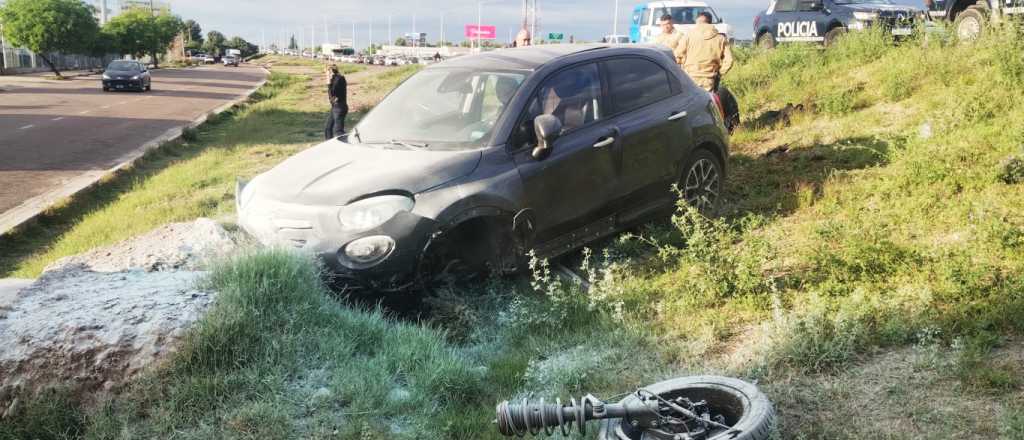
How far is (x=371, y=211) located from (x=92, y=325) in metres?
1.70

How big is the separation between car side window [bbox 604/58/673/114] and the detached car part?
3241 millimetres

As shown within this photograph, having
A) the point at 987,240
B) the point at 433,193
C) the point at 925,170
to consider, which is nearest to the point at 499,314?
the point at 433,193

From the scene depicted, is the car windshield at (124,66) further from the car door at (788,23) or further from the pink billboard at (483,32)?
the pink billboard at (483,32)

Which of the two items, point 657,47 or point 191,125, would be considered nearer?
point 657,47

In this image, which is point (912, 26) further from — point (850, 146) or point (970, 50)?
point (850, 146)

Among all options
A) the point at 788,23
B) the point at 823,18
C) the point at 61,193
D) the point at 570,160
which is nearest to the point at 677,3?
the point at 788,23

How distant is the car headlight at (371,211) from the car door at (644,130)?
1.78 meters

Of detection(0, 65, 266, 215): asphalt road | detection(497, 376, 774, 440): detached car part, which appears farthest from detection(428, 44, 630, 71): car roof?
detection(0, 65, 266, 215): asphalt road

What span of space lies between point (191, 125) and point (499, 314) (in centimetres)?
1816

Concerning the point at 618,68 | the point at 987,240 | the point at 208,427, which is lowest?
the point at 208,427

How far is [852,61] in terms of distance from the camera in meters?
13.7

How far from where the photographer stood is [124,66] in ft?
125

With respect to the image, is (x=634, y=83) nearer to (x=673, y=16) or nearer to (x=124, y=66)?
(x=673, y=16)

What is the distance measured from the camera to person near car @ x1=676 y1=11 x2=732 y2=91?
34.1 feet
